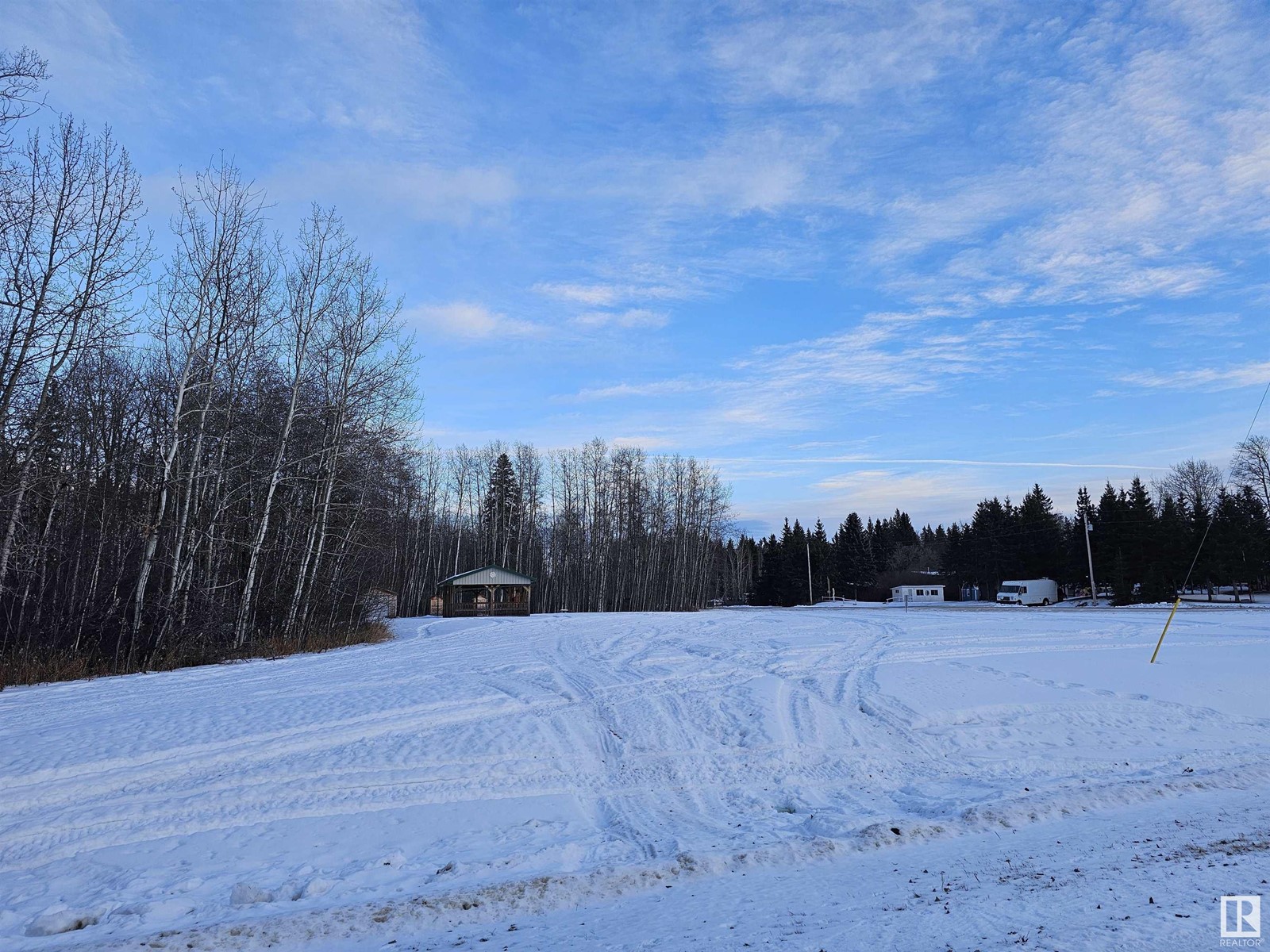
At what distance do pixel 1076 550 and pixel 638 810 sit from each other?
211 feet

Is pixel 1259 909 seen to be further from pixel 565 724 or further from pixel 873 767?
pixel 565 724

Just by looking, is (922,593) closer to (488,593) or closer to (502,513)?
(502,513)

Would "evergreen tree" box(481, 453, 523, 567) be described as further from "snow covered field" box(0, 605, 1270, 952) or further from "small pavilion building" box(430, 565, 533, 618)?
"snow covered field" box(0, 605, 1270, 952)

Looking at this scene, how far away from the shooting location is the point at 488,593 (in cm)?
4756

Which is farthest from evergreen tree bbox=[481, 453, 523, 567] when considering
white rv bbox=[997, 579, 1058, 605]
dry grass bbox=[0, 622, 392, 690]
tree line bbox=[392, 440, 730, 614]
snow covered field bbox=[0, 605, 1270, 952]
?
snow covered field bbox=[0, 605, 1270, 952]

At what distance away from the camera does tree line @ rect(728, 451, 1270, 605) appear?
47.8 metres

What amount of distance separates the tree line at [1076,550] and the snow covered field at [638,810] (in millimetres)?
17637

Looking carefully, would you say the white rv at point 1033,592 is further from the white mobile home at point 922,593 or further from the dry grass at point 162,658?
the dry grass at point 162,658

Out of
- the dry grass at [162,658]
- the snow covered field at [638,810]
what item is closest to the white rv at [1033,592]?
the snow covered field at [638,810]

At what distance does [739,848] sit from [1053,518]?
70.3 metres

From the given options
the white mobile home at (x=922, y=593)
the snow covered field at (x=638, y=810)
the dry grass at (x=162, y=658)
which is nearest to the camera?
the snow covered field at (x=638, y=810)

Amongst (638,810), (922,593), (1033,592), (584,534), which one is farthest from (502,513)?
(638,810)

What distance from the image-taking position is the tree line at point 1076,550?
47.8 m

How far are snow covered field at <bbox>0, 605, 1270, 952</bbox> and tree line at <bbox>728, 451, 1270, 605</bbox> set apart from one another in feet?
57.9
